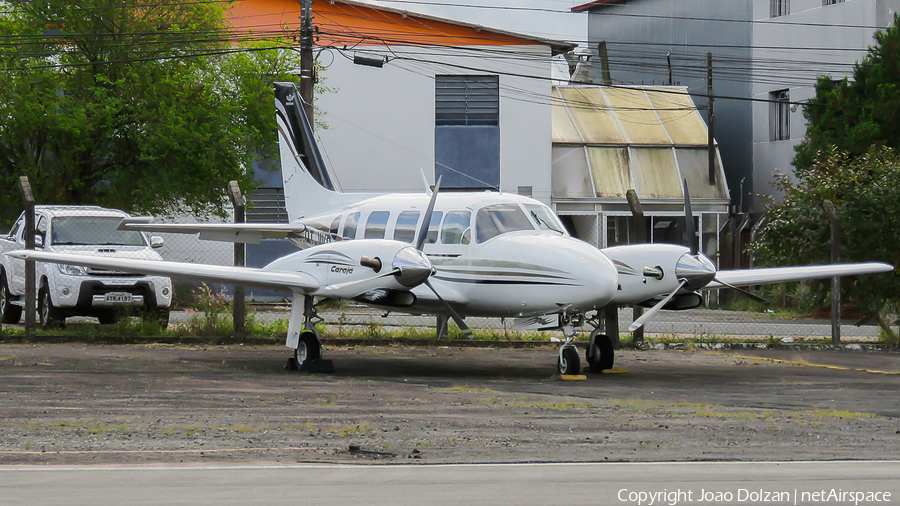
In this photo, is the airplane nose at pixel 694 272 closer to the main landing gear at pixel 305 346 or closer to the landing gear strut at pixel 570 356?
the landing gear strut at pixel 570 356

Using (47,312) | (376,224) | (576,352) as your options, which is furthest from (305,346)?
(47,312)

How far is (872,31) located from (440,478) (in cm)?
2968

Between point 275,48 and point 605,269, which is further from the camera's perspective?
point 275,48

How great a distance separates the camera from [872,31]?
31.5 metres

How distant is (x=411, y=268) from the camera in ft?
40.4

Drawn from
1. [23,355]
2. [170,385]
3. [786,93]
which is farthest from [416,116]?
[170,385]

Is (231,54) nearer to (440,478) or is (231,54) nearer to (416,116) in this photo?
(416,116)

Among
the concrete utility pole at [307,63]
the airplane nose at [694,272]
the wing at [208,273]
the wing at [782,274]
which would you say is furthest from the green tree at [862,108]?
the wing at [208,273]

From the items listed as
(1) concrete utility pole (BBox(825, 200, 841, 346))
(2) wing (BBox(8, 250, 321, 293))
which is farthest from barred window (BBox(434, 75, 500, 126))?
(2) wing (BBox(8, 250, 321, 293))

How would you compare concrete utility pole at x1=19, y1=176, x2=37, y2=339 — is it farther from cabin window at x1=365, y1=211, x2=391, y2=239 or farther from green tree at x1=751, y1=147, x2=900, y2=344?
green tree at x1=751, y1=147, x2=900, y2=344

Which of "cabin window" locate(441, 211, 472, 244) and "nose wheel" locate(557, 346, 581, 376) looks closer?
"nose wheel" locate(557, 346, 581, 376)

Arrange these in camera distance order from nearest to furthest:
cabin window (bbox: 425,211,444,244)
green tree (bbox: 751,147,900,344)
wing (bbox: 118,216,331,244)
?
cabin window (bbox: 425,211,444,244)
wing (bbox: 118,216,331,244)
green tree (bbox: 751,147,900,344)

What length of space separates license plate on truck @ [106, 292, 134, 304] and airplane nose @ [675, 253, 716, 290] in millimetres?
8991

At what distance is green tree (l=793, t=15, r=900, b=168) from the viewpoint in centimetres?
2706
